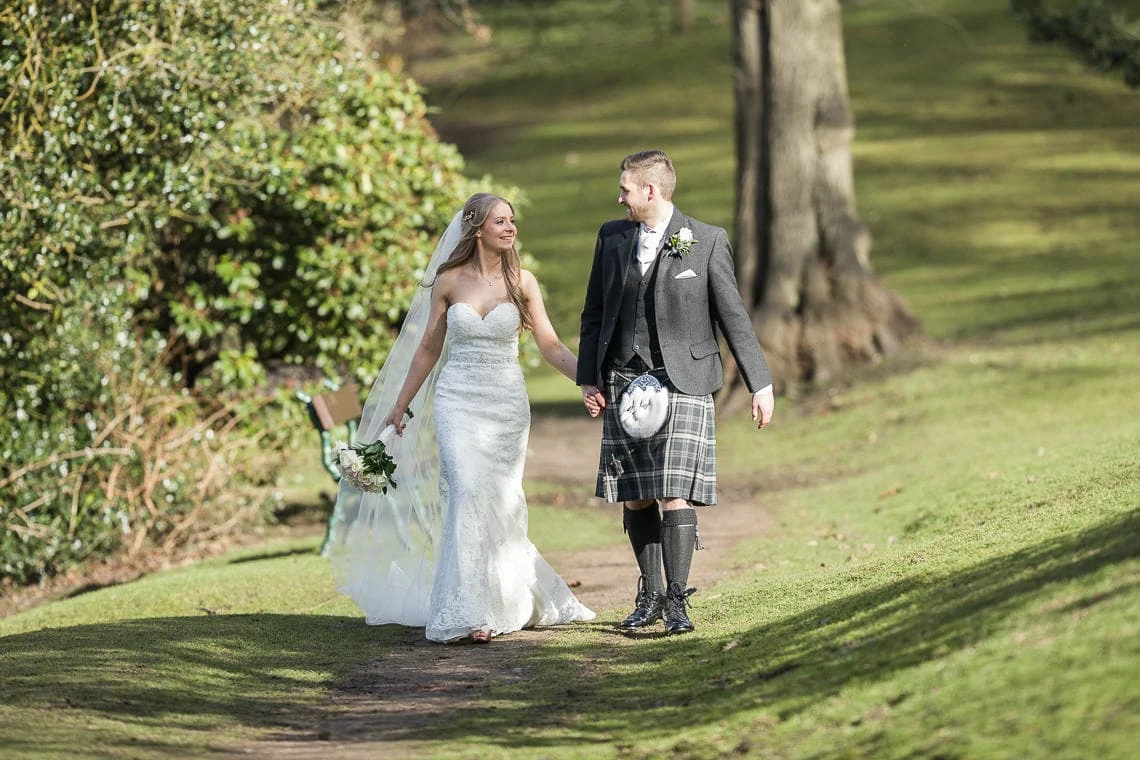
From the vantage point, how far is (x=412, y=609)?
9.00 m

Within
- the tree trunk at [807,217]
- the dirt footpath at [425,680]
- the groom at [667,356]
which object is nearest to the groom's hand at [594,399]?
the groom at [667,356]

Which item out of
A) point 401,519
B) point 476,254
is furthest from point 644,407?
point 401,519

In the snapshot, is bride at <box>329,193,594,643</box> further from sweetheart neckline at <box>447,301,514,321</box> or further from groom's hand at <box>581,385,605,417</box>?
groom's hand at <box>581,385,605,417</box>

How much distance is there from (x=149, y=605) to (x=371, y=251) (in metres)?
4.63

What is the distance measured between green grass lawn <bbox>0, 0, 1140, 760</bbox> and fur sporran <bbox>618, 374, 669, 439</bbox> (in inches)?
42.6

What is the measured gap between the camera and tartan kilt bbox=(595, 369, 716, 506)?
7.85 m

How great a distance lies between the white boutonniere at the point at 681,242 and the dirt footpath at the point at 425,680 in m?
1.97

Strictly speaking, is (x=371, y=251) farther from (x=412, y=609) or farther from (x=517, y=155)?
(x=517, y=155)

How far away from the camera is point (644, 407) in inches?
305

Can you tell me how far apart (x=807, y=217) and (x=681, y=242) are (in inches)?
459

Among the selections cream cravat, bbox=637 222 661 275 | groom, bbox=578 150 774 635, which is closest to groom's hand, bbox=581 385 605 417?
groom, bbox=578 150 774 635

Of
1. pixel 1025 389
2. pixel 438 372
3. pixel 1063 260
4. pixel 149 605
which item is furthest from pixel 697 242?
pixel 1063 260

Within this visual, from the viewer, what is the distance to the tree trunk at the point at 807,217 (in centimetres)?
1908

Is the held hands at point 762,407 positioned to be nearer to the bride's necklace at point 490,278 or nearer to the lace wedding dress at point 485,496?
the lace wedding dress at point 485,496
